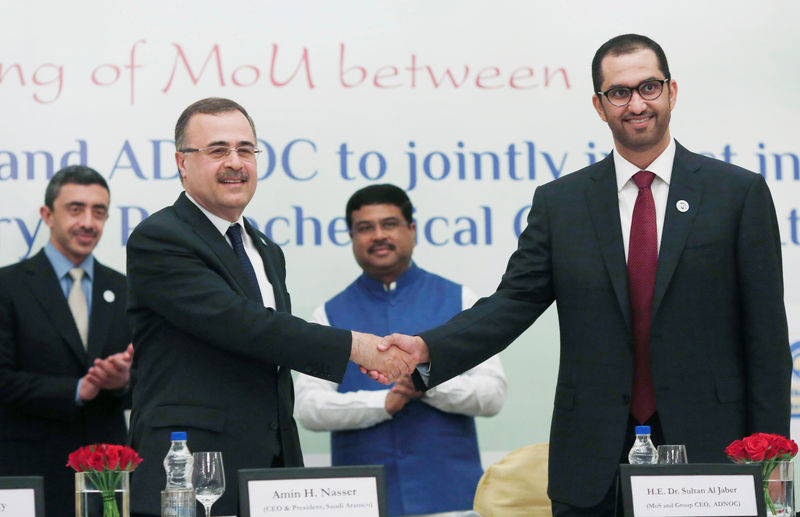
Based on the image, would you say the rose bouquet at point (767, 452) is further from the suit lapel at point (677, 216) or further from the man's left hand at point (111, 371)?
the man's left hand at point (111, 371)

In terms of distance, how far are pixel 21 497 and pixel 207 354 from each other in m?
0.76

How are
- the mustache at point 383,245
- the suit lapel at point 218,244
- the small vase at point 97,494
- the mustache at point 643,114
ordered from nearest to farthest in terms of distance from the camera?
the small vase at point 97,494 → the mustache at point 643,114 → the suit lapel at point 218,244 → the mustache at point 383,245

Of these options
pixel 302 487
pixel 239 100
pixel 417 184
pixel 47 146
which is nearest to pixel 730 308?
pixel 302 487

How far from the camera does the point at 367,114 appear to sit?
411cm

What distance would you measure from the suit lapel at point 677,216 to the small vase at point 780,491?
1.77ft

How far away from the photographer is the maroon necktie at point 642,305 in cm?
258

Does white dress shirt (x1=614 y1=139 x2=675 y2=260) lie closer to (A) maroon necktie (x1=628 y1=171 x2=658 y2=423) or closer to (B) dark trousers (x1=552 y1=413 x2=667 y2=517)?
(A) maroon necktie (x1=628 y1=171 x2=658 y2=423)

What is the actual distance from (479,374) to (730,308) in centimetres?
131

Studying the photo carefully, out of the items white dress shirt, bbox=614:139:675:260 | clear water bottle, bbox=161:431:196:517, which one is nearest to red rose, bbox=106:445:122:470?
clear water bottle, bbox=161:431:196:517

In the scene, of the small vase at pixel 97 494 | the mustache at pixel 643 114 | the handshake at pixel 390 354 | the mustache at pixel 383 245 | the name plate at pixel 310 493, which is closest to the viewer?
the name plate at pixel 310 493

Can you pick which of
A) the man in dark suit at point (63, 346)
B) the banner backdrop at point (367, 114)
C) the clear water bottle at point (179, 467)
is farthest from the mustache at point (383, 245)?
the clear water bottle at point (179, 467)

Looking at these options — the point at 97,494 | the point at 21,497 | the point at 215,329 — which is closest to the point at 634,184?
the point at 215,329

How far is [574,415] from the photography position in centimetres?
260

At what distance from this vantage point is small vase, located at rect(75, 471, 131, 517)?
200 cm
